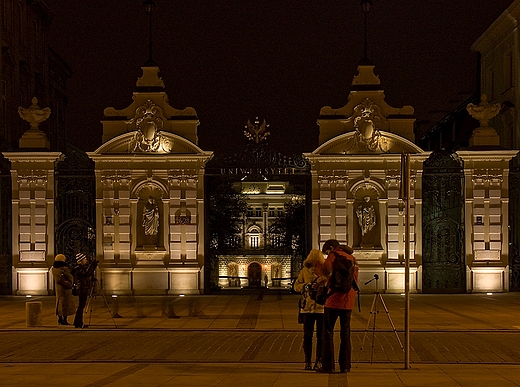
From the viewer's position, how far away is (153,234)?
1247 inches

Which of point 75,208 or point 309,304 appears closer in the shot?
point 309,304

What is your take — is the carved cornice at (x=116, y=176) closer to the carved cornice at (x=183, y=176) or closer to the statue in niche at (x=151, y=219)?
the statue in niche at (x=151, y=219)

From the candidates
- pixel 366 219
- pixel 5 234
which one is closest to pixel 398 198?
pixel 366 219

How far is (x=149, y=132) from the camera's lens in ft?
102

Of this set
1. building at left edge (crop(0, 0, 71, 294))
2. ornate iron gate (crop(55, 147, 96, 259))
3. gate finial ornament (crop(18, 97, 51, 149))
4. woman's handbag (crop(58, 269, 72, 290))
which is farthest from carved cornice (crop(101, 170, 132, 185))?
woman's handbag (crop(58, 269, 72, 290))

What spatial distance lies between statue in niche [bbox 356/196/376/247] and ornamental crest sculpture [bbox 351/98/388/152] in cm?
171

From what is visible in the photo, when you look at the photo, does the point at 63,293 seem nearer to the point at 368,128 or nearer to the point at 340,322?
the point at 340,322

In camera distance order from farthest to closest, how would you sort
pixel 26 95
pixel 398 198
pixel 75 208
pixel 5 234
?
pixel 26 95 < pixel 5 234 < pixel 75 208 < pixel 398 198

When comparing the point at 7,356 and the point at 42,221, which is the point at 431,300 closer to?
the point at 42,221

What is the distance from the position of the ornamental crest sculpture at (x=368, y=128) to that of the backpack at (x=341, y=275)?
17.1 meters

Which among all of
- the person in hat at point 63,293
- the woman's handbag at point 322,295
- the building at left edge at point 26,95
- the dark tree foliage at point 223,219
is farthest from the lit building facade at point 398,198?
the dark tree foliage at point 223,219

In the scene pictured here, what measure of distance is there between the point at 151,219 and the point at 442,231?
9582 mm

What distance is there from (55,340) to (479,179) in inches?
654

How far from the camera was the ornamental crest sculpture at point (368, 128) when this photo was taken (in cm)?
3111
